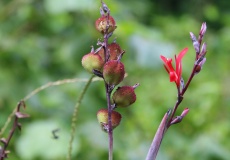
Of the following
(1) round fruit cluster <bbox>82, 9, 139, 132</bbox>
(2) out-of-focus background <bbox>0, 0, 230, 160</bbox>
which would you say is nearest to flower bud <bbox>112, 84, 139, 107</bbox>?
(1) round fruit cluster <bbox>82, 9, 139, 132</bbox>

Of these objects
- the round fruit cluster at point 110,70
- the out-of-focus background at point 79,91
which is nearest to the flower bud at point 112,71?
the round fruit cluster at point 110,70

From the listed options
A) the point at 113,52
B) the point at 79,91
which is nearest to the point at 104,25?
the point at 113,52

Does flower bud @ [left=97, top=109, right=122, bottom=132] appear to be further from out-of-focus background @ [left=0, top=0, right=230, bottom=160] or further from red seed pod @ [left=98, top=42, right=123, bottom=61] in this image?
out-of-focus background @ [left=0, top=0, right=230, bottom=160]

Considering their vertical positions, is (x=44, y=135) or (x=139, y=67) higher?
(x=139, y=67)

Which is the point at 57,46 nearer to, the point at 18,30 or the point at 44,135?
the point at 18,30

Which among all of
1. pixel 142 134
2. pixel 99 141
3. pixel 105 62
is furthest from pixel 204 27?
pixel 142 134

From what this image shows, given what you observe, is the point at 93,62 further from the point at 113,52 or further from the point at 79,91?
the point at 79,91
